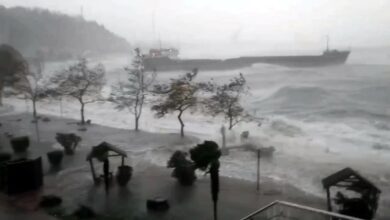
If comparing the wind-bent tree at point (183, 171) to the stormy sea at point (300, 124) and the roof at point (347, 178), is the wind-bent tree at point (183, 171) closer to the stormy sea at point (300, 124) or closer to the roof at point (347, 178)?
the stormy sea at point (300, 124)

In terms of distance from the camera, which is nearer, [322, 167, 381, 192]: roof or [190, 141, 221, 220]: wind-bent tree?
[190, 141, 221, 220]: wind-bent tree

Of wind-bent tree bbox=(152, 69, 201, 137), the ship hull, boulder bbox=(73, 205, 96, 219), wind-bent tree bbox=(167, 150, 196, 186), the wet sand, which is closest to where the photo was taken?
boulder bbox=(73, 205, 96, 219)

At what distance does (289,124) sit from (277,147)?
40.2 feet

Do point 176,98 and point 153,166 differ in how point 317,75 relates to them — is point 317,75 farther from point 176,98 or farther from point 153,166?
point 153,166

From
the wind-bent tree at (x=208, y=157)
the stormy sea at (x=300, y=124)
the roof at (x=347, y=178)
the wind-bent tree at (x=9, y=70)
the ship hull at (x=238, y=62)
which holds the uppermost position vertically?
the ship hull at (x=238, y=62)

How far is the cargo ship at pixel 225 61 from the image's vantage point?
69688mm

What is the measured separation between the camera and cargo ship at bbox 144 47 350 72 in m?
69.7

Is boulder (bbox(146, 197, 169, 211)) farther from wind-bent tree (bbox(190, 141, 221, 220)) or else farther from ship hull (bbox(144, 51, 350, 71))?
ship hull (bbox(144, 51, 350, 71))

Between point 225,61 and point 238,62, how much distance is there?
5.74m

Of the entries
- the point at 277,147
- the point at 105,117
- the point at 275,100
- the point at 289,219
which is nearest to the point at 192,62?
the point at 275,100

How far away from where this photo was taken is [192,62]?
72688mm

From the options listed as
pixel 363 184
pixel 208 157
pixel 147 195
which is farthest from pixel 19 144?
pixel 363 184

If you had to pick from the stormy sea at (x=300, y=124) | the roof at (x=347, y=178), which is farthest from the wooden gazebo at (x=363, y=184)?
the stormy sea at (x=300, y=124)

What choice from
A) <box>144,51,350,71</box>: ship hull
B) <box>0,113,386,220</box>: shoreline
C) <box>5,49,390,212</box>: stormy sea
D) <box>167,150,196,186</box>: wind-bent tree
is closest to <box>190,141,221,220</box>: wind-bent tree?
<box>0,113,386,220</box>: shoreline
